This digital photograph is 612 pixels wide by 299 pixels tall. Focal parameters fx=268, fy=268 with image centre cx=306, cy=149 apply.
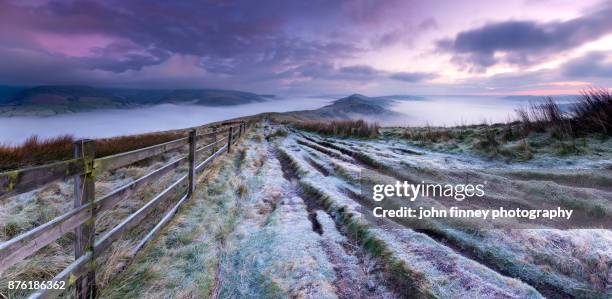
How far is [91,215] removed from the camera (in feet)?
9.32

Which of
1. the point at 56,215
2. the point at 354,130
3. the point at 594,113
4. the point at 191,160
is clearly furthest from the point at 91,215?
the point at 354,130

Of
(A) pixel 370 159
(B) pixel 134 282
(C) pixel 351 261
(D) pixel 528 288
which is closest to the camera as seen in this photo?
(D) pixel 528 288

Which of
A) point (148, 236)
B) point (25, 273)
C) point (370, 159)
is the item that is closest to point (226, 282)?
point (148, 236)

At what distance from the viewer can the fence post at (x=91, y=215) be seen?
267cm

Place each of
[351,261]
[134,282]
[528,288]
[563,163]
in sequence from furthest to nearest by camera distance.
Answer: [563,163] → [351,261] → [134,282] → [528,288]

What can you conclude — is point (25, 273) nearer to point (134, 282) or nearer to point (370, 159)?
point (134, 282)

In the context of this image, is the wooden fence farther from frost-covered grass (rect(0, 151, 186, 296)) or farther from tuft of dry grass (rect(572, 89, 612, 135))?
tuft of dry grass (rect(572, 89, 612, 135))

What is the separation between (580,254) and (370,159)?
6.53 metres

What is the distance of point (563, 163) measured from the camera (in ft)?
24.8

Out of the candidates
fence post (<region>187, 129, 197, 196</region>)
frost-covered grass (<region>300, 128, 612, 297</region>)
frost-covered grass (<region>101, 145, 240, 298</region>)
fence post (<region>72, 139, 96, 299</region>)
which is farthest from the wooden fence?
frost-covered grass (<region>300, 128, 612, 297</region>)

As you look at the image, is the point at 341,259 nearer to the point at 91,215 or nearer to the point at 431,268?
the point at 431,268

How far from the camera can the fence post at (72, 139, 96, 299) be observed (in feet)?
8.76

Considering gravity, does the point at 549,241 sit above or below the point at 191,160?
below

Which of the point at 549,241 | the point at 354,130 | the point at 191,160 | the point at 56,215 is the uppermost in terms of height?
the point at 354,130
